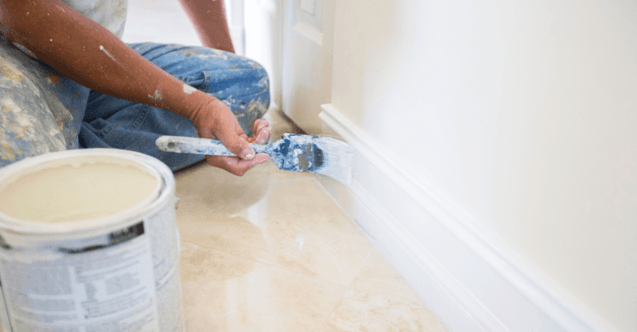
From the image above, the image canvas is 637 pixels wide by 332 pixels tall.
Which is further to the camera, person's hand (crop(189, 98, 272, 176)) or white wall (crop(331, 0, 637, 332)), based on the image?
person's hand (crop(189, 98, 272, 176))

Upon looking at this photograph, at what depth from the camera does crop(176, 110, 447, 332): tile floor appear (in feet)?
2.39

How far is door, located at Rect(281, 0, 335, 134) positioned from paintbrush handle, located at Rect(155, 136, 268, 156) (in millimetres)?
394

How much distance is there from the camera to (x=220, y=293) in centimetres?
78

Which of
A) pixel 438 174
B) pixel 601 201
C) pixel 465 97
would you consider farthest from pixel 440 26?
pixel 601 201

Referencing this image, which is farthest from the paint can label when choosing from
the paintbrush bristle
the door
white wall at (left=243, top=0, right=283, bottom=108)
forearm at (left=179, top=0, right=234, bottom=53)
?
white wall at (left=243, top=0, right=283, bottom=108)

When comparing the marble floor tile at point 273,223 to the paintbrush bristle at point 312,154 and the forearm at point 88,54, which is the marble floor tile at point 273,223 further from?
the forearm at point 88,54

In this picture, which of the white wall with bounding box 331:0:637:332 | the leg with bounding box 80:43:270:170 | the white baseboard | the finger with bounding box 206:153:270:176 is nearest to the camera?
the white wall with bounding box 331:0:637:332

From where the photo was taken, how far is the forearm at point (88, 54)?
0.82 m

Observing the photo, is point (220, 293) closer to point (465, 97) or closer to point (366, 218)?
point (366, 218)

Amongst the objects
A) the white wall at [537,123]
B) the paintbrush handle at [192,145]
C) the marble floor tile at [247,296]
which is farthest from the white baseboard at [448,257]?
the paintbrush handle at [192,145]

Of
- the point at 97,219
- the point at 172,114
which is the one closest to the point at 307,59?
the point at 172,114

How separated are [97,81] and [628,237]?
0.94 metres

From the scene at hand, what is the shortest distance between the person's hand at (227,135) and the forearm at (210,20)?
1.40 feet

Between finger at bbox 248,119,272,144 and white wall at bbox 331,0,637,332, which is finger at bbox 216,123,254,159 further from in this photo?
white wall at bbox 331,0,637,332
